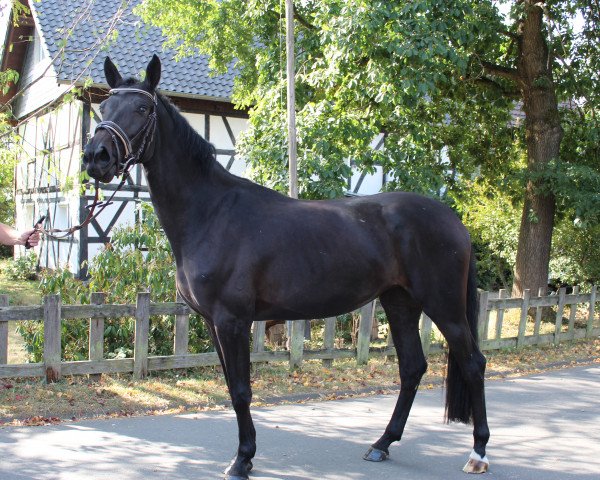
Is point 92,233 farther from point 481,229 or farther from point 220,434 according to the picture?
point 220,434

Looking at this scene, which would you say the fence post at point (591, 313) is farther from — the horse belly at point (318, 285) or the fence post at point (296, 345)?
the horse belly at point (318, 285)

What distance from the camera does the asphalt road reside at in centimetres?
439

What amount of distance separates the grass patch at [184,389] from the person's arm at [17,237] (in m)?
1.63

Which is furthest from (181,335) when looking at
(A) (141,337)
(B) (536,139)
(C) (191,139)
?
(B) (536,139)

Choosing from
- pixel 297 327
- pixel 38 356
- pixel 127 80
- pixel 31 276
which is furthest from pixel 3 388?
pixel 31 276

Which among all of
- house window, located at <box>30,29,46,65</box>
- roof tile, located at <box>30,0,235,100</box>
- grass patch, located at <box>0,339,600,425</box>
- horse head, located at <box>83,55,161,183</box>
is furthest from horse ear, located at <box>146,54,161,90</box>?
house window, located at <box>30,29,46,65</box>

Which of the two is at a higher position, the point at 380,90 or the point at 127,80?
the point at 380,90

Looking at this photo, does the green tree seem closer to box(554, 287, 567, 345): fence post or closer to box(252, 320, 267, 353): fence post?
box(554, 287, 567, 345): fence post

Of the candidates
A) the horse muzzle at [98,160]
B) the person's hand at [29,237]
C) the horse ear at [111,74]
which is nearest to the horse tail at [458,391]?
the horse muzzle at [98,160]

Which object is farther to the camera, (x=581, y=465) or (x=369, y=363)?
(x=369, y=363)

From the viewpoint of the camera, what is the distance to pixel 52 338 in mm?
6496

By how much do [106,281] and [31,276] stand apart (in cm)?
1224

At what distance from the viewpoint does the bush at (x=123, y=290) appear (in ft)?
24.1

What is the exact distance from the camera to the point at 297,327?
760 centimetres
